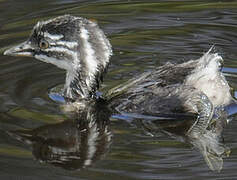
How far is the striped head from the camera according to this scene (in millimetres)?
7926

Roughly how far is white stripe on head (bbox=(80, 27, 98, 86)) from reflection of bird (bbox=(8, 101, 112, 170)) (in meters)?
0.67

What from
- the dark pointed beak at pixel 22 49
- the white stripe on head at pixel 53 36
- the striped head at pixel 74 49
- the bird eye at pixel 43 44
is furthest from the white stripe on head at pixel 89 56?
the dark pointed beak at pixel 22 49

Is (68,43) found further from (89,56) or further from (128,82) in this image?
(128,82)

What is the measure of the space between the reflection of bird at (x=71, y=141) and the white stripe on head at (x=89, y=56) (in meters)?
0.67

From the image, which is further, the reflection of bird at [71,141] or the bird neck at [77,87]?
the bird neck at [77,87]

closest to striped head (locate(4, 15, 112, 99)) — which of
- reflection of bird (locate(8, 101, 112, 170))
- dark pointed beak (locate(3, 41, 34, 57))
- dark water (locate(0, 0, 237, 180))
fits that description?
dark pointed beak (locate(3, 41, 34, 57))

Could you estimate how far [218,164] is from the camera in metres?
6.20

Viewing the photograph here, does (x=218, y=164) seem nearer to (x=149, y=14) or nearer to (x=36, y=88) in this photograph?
(x=36, y=88)

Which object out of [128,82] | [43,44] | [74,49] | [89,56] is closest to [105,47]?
[89,56]

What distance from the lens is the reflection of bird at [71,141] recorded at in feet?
21.2

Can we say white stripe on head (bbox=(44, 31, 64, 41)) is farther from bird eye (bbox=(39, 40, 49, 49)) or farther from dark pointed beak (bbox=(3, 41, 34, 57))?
dark pointed beak (bbox=(3, 41, 34, 57))

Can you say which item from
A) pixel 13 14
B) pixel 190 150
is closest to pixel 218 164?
pixel 190 150

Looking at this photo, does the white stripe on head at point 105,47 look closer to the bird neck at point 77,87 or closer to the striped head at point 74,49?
the striped head at point 74,49

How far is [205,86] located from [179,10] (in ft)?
12.3
